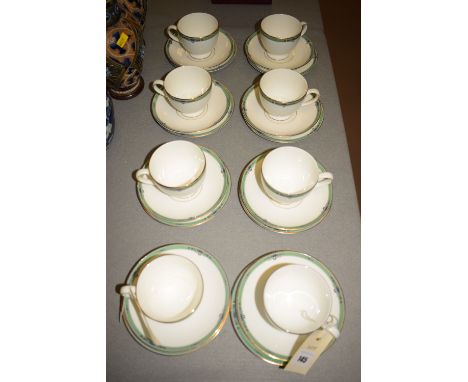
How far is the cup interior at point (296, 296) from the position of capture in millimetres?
645

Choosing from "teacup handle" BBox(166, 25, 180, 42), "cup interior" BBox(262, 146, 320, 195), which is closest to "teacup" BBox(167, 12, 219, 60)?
"teacup handle" BBox(166, 25, 180, 42)

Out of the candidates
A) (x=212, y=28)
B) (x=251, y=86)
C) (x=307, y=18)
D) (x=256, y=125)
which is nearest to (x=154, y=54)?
(x=212, y=28)

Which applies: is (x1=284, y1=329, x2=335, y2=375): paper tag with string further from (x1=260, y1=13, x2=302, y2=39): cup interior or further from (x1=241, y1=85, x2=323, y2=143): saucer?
(x1=260, y1=13, x2=302, y2=39): cup interior

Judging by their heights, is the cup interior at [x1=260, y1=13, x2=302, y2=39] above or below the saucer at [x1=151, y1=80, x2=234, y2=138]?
above

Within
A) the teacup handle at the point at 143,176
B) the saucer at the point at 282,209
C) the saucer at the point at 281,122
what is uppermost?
the saucer at the point at 281,122

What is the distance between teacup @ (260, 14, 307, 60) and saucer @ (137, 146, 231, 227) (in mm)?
506

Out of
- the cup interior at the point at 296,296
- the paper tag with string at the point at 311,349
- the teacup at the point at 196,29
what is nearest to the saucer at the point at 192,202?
the cup interior at the point at 296,296

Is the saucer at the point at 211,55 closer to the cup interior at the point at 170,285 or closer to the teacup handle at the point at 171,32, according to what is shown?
the teacup handle at the point at 171,32

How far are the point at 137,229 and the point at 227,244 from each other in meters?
0.26

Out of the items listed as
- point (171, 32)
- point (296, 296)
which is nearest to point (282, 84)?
point (171, 32)

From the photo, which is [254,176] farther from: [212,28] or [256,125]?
[212,28]

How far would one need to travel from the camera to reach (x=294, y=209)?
0.81 m

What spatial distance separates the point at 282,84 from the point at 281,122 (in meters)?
0.12

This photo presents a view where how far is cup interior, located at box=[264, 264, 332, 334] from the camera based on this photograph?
64cm
